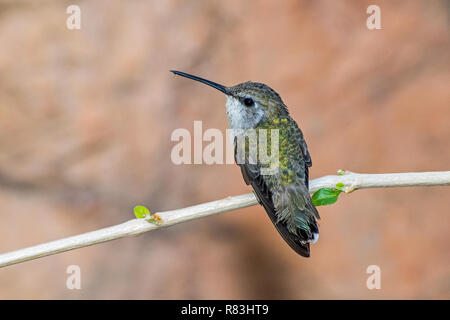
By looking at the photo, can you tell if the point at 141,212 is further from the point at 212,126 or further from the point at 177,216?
the point at 212,126

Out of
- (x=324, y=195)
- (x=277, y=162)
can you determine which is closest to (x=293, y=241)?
(x=324, y=195)

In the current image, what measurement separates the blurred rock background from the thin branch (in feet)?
5.21

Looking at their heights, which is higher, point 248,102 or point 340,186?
point 248,102

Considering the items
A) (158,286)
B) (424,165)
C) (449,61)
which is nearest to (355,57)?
(449,61)

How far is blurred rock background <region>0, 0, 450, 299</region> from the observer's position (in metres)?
3.42

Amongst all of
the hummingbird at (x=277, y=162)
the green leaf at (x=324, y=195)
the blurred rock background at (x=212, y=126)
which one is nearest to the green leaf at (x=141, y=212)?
the hummingbird at (x=277, y=162)

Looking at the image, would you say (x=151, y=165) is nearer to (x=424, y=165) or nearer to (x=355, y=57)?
(x=355, y=57)

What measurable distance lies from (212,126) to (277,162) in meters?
1.32

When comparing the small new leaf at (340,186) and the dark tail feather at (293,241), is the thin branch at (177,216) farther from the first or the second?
the dark tail feather at (293,241)

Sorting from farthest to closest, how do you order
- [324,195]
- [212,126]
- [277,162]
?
1. [212,126]
2. [277,162]
3. [324,195]

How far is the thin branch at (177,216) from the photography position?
5.95 ft

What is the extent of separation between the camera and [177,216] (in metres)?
1.88

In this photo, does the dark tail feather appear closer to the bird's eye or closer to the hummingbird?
the hummingbird

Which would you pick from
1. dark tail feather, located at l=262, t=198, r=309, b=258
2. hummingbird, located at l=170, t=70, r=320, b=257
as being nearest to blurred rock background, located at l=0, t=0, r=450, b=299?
hummingbird, located at l=170, t=70, r=320, b=257
